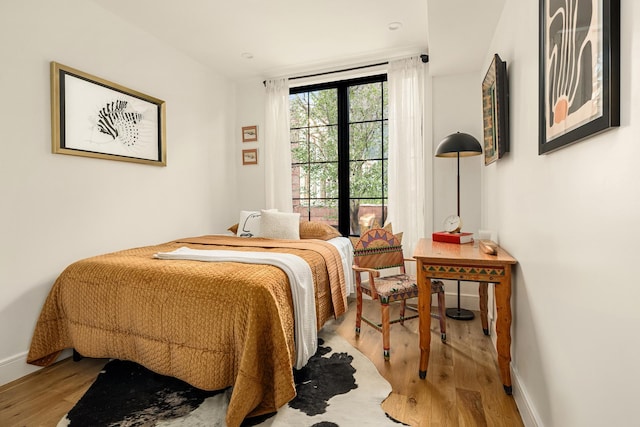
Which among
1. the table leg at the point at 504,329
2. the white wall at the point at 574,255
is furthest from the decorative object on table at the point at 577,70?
the table leg at the point at 504,329

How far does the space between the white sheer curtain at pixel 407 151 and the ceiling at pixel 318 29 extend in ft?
0.72

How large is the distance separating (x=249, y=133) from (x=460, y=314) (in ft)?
10.8

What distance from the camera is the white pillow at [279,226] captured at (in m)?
3.50

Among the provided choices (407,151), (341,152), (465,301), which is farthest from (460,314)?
(341,152)

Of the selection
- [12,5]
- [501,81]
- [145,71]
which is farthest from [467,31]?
[12,5]

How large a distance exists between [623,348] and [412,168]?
290 cm

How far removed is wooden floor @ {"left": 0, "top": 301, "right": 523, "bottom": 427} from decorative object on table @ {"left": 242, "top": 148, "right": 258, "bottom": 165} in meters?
2.61

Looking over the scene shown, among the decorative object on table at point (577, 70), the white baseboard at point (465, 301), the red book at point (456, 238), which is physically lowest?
the white baseboard at point (465, 301)

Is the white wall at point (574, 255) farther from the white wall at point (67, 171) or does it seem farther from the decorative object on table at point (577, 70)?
the white wall at point (67, 171)

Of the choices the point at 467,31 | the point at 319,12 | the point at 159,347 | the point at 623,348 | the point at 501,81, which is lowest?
the point at 159,347

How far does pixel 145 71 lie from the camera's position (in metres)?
3.24

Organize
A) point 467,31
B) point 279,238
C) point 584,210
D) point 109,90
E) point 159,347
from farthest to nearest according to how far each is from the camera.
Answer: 1. point 279,238
2. point 109,90
3. point 467,31
4. point 159,347
5. point 584,210

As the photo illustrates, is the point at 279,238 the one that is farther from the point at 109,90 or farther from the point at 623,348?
the point at 623,348

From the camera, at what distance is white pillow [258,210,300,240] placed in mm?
3502
